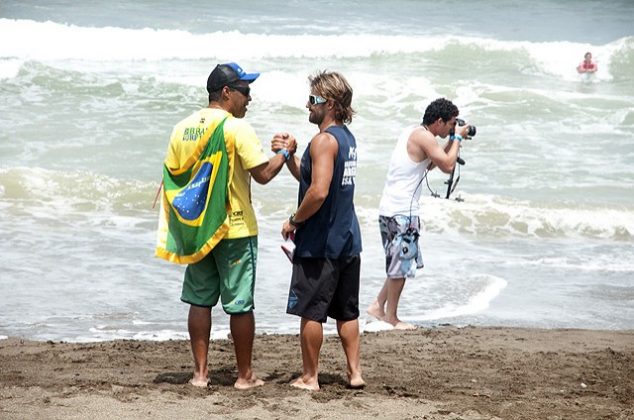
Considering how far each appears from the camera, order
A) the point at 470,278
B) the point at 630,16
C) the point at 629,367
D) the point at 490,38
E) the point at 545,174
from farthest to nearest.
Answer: the point at 630,16, the point at 490,38, the point at 545,174, the point at 470,278, the point at 629,367

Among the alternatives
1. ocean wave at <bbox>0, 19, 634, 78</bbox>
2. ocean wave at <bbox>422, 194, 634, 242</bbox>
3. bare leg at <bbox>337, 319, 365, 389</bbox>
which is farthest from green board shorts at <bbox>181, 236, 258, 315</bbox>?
ocean wave at <bbox>0, 19, 634, 78</bbox>

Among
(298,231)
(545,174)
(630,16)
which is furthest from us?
(630,16)

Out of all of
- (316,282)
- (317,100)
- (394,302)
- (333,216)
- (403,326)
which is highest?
(317,100)

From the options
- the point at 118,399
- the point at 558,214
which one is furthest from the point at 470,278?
the point at 118,399

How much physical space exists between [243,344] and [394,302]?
259 centimetres

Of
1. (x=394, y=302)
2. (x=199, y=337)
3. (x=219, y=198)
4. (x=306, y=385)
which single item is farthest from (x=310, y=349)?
(x=394, y=302)

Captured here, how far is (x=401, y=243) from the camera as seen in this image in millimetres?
8078

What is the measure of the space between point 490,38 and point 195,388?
27.1 m

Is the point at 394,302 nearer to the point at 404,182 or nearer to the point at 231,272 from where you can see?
the point at 404,182

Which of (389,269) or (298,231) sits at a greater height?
(298,231)

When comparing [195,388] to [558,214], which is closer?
[195,388]

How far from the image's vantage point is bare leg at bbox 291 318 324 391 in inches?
231

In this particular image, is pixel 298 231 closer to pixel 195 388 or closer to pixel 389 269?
pixel 195 388

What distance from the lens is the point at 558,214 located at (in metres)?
13.4
